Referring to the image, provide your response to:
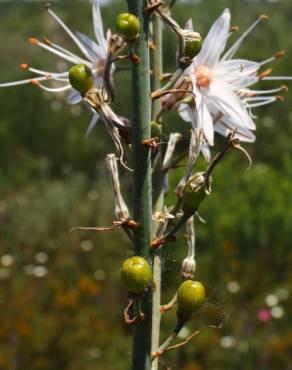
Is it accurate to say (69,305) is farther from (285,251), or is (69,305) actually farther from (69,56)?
(69,56)

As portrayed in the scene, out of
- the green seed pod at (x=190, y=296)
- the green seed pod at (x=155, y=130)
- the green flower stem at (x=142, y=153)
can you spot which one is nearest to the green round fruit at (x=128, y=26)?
the green flower stem at (x=142, y=153)

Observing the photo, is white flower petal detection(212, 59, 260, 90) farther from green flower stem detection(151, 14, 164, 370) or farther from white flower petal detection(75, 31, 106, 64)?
white flower petal detection(75, 31, 106, 64)

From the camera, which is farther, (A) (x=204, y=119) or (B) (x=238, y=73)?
(B) (x=238, y=73)

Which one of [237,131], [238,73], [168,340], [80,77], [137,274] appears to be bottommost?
[168,340]

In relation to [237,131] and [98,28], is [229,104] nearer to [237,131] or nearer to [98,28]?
[237,131]

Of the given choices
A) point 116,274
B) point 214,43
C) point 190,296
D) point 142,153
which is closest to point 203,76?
point 214,43
